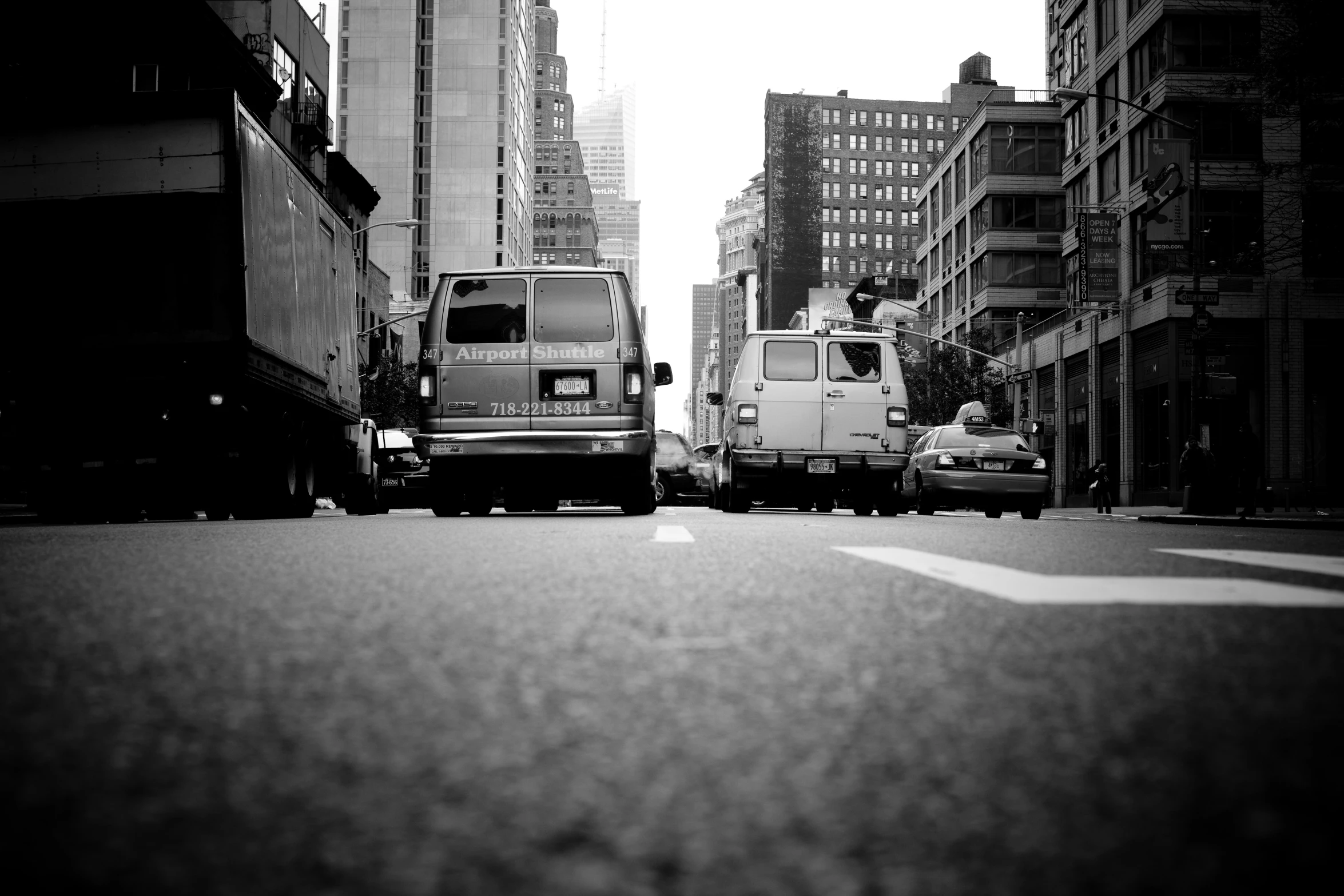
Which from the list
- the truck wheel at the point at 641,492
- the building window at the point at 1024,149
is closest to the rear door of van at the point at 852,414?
the truck wheel at the point at 641,492

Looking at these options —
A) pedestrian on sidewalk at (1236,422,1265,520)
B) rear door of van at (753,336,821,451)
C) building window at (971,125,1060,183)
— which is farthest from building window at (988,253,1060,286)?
rear door of van at (753,336,821,451)

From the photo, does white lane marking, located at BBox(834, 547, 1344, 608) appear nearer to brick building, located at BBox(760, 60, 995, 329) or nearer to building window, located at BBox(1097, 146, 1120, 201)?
building window, located at BBox(1097, 146, 1120, 201)

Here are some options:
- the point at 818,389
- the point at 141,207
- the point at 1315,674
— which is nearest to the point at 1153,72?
the point at 818,389

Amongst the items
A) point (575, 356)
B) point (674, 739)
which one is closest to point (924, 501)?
point (575, 356)

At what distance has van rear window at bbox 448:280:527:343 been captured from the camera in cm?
1492

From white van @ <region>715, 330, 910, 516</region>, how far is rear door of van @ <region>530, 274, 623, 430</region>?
13.1 ft

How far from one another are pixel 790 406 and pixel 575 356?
480 cm

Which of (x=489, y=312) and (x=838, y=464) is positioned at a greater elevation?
(x=489, y=312)

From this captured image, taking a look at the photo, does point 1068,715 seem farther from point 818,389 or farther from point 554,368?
point 818,389

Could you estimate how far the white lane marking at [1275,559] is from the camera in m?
5.66

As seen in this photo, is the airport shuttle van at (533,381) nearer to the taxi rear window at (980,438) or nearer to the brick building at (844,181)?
the taxi rear window at (980,438)

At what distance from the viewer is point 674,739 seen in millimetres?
2080

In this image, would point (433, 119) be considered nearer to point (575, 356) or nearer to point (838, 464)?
point (838, 464)

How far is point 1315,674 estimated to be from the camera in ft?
8.79
